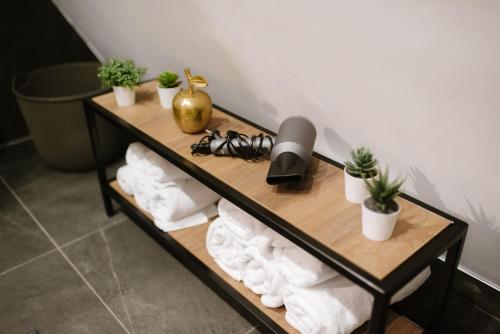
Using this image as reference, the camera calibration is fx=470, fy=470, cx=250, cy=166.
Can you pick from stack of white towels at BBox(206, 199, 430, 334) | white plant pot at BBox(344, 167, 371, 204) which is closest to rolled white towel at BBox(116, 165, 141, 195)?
stack of white towels at BBox(206, 199, 430, 334)

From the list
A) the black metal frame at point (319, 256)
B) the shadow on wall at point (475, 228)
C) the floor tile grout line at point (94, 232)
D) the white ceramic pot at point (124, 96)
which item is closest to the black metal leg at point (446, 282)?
the black metal frame at point (319, 256)

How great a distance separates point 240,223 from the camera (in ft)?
4.26

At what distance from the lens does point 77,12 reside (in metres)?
2.30

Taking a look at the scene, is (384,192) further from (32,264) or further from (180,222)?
(32,264)

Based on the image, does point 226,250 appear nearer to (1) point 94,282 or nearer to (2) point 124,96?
(1) point 94,282

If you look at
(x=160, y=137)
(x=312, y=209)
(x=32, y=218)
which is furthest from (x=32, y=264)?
(x=312, y=209)

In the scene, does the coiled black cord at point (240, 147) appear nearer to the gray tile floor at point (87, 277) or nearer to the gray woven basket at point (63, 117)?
the gray tile floor at point (87, 277)

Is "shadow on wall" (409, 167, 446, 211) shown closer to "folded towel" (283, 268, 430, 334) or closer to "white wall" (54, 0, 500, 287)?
"white wall" (54, 0, 500, 287)

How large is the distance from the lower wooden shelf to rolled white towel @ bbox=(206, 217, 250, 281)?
0.02 m

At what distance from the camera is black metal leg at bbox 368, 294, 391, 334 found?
2.91 ft

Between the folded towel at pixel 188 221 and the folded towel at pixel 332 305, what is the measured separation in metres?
→ 0.54

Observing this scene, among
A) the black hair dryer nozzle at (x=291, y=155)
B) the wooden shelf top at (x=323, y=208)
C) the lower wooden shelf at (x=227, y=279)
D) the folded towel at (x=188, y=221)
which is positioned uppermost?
the black hair dryer nozzle at (x=291, y=155)

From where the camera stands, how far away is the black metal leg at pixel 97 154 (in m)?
1.74

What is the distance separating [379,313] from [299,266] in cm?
27
